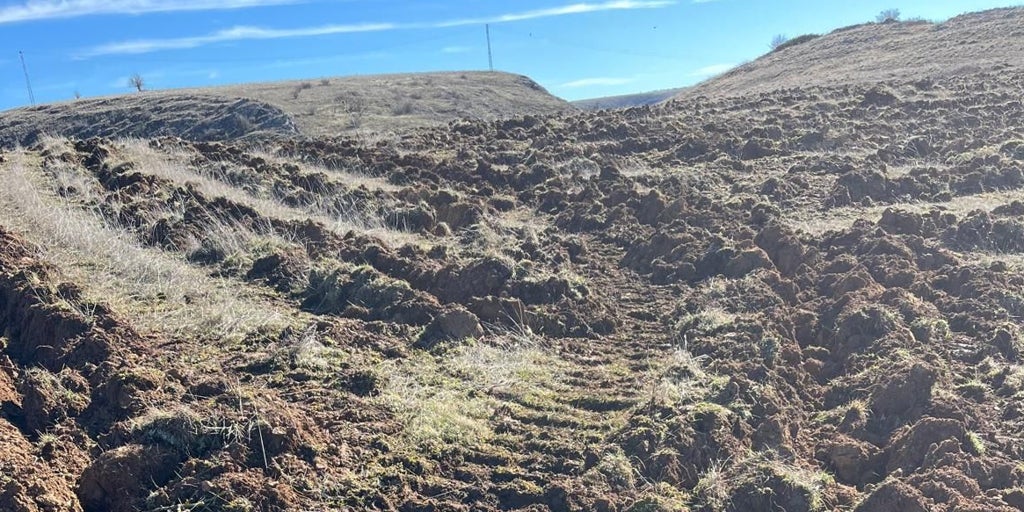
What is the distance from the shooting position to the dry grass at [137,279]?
6.33 m

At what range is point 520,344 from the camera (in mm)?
6738

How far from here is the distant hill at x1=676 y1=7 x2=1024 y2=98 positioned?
24.0 metres

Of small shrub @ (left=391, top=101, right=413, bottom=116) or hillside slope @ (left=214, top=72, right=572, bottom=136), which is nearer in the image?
hillside slope @ (left=214, top=72, right=572, bottom=136)

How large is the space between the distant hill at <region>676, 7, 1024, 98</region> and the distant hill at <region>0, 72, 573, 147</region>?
8.12m

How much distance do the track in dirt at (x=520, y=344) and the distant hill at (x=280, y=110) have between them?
1884 centimetres

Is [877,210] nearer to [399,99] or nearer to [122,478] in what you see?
[122,478]

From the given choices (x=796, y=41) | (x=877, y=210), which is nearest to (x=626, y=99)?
(x=796, y=41)

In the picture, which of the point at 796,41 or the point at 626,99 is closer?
the point at 796,41

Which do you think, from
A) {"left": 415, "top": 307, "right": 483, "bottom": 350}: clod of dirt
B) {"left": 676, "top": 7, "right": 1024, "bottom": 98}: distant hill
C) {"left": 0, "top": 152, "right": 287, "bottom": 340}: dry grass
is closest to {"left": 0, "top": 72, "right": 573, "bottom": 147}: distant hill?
{"left": 676, "top": 7, "right": 1024, "bottom": 98}: distant hill

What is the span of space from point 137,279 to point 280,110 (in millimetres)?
27295

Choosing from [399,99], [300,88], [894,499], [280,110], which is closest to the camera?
[894,499]

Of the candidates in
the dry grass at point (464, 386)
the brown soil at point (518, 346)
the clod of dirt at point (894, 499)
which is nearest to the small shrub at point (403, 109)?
the brown soil at point (518, 346)

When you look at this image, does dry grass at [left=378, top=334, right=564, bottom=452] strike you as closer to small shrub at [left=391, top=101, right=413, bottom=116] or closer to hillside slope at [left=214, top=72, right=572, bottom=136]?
hillside slope at [left=214, top=72, right=572, bottom=136]

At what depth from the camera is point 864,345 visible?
260 inches
